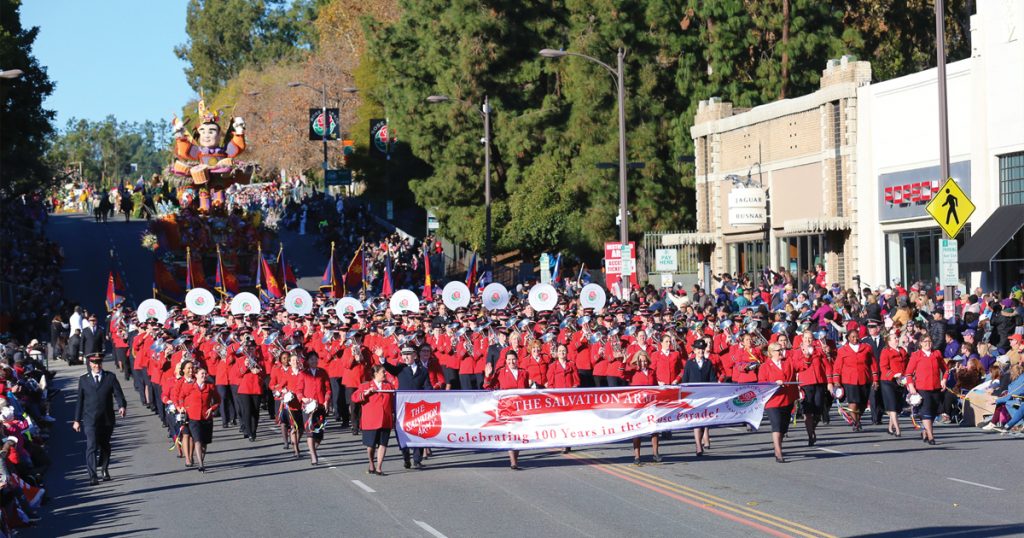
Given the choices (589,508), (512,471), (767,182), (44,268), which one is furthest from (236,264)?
(589,508)

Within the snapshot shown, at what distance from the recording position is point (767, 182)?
44656 millimetres

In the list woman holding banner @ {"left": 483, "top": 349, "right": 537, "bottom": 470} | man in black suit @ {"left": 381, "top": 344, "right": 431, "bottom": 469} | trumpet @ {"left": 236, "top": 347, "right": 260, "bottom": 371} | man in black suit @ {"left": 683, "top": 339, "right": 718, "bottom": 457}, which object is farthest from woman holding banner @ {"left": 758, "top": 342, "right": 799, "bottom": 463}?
trumpet @ {"left": 236, "top": 347, "right": 260, "bottom": 371}

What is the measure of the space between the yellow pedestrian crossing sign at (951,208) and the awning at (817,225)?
1355 cm

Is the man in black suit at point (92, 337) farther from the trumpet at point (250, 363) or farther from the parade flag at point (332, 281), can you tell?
the trumpet at point (250, 363)

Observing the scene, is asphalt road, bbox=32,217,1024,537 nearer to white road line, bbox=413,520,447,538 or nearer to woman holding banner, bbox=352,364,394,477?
white road line, bbox=413,520,447,538

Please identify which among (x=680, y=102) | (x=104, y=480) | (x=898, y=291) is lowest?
(x=104, y=480)

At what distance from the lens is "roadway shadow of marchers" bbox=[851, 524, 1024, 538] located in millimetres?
13555

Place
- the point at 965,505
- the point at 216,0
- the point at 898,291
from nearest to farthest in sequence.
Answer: the point at 965,505
the point at 898,291
the point at 216,0

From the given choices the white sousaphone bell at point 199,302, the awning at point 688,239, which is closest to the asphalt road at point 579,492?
the white sousaphone bell at point 199,302

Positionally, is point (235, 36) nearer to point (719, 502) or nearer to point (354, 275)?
point (354, 275)

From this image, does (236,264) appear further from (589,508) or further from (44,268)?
(589,508)

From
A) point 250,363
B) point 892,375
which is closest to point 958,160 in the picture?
point 892,375

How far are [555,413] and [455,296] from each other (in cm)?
1541

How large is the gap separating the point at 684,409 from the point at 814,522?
18.7 feet
